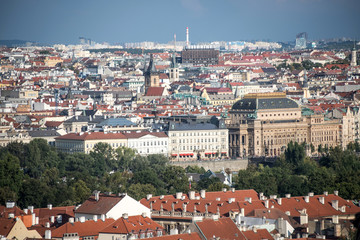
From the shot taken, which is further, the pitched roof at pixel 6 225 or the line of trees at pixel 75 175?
the line of trees at pixel 75 175

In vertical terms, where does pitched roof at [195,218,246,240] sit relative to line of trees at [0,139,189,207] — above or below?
above

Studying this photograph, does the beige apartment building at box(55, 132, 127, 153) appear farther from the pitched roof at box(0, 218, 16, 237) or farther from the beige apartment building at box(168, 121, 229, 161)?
the pitched roof at box(0, 218, 16, 237)

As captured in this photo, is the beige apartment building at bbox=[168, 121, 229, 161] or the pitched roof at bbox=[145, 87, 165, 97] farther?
the pitched roof at bbox=[145, 87, 165, 97]

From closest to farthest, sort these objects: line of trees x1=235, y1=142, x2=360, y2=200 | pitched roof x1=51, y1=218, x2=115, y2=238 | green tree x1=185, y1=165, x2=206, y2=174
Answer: pitched roof x1=51, y1=218, x2=115, y2=238 → line of trees x1=235, y1=142, x2=360, y2=200 → green tree x1=185, y1=165, x2=206, y2=174

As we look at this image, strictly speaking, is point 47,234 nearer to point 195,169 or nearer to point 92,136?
point 195,169

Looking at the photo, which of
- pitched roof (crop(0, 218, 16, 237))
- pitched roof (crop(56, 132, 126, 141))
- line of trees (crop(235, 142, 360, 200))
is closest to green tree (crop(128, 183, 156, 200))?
line of trees (crop(235, 142, 360, 200))

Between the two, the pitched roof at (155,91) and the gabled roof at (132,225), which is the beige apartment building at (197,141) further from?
the gabled roof at (132,225)

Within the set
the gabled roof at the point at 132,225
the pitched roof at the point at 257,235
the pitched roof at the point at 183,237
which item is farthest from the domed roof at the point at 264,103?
the pitched roof at the point at 183,237
